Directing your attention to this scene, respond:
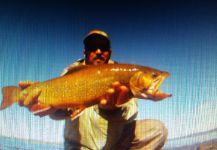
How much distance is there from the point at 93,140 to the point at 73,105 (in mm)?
433

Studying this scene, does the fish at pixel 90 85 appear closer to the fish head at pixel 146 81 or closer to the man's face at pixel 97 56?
the fish head at pixel 146 81

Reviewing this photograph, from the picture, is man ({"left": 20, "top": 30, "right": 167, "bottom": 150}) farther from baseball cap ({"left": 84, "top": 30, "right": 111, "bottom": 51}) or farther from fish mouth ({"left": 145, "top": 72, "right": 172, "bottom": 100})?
fish mouth ({"left": 145, "top": 72, "right": 172, "bottom": 100})

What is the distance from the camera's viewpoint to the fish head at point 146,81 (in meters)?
2.12

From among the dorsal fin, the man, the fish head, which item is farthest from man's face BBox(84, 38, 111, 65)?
the fish head

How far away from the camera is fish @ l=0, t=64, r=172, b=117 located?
2.12 metres

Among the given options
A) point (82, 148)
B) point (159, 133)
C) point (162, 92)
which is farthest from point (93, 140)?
point (162, 92)

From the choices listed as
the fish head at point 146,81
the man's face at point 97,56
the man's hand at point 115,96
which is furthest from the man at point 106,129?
the fish head at point 146,81

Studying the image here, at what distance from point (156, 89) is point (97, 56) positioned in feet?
1.54

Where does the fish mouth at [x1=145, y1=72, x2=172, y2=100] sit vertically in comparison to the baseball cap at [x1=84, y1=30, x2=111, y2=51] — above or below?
below

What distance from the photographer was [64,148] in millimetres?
2549

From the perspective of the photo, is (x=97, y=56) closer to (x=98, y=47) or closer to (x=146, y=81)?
(x=98, y=47)

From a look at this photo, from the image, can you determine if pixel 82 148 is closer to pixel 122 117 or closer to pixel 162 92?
pixel 122 117

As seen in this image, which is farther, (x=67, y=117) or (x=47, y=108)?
(x=67, y=117)

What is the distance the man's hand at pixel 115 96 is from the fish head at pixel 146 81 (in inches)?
1.8
